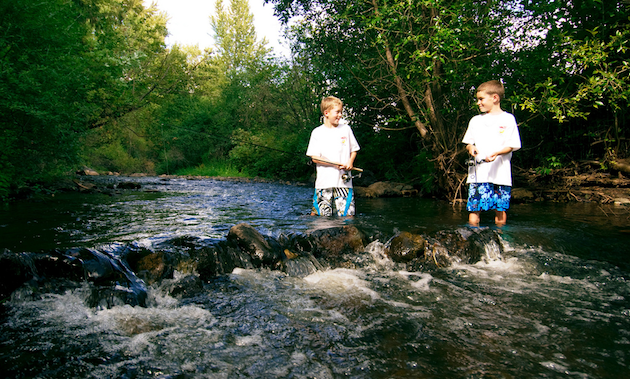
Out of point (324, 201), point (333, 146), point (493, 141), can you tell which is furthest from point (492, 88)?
point (324, 201)

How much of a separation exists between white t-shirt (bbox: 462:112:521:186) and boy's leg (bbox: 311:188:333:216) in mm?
1986

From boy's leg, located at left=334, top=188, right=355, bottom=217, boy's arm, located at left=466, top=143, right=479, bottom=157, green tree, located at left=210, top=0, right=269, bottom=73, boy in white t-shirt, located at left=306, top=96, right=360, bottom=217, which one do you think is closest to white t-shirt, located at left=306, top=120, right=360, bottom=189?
boy in white t-shirt, located at left=306, top=96, right=360, bottom=217

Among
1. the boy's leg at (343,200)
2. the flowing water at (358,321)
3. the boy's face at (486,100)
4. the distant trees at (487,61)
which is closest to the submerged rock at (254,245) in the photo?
the flowing water at (358,321)

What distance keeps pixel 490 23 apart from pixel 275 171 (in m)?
13.4

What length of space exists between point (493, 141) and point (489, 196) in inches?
29.6

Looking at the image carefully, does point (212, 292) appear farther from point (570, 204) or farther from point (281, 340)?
point (570, 204)

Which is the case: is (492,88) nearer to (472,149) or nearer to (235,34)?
(472,149)

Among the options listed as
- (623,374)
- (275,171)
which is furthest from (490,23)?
(275,171)

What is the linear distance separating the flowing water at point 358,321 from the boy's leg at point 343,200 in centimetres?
71

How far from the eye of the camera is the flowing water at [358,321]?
8.13 feet

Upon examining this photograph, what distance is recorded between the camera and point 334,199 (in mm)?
6152

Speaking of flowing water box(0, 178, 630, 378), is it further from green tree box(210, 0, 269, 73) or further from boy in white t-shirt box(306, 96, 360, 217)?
green tree box(210, 0, 269, 73)

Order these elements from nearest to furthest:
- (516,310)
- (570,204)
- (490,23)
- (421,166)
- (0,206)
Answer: (516,310)
(0,206)
(490,23)
(570,204)
(421,166)

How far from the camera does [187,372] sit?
7.97 feet
